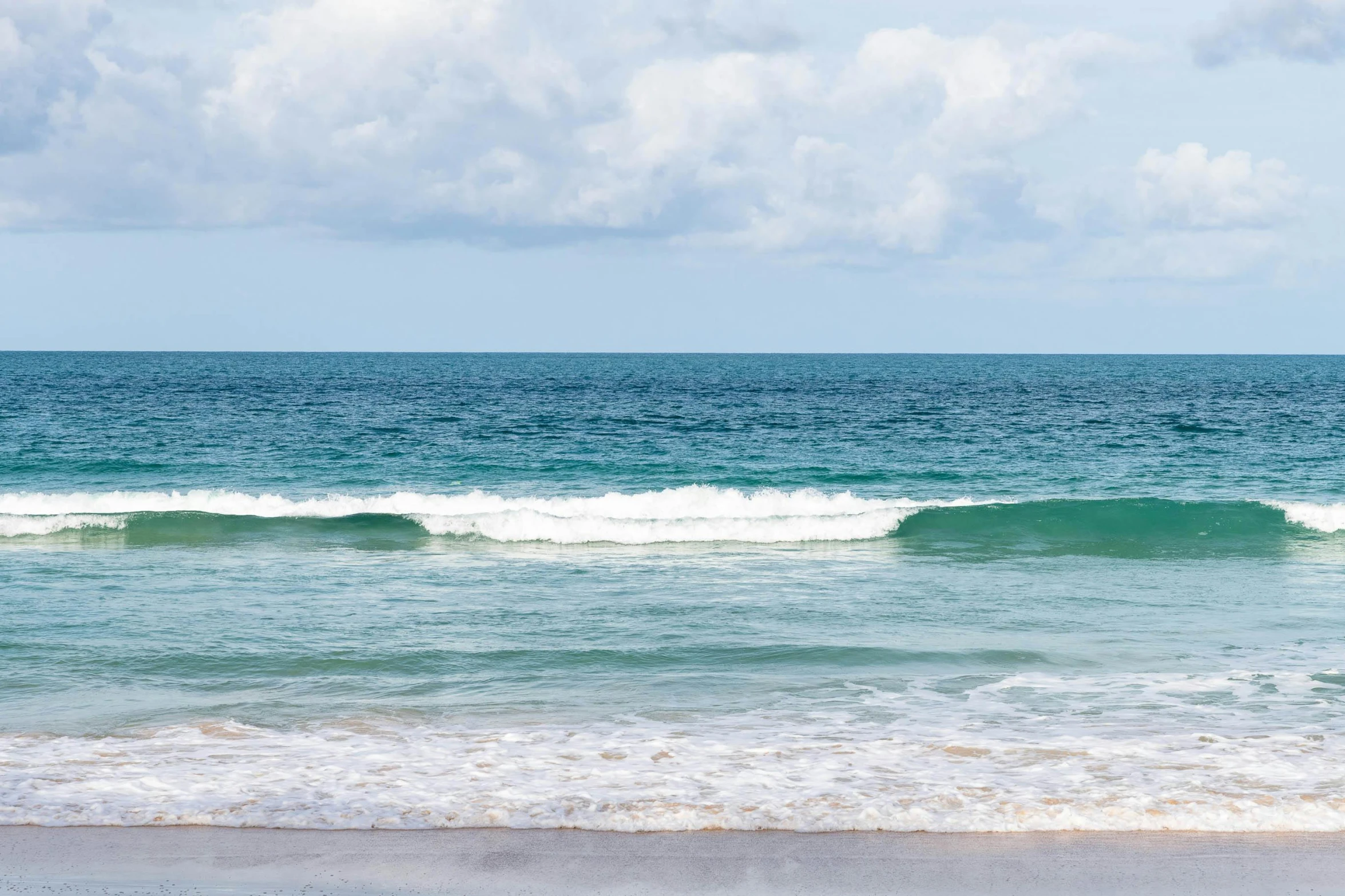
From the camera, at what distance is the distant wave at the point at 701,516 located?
2206cm

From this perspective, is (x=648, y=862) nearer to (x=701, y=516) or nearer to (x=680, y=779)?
(x=680, y=779)

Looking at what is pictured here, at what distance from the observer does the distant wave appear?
2206cm

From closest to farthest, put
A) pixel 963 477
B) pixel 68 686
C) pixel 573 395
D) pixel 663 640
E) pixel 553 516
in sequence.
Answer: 1. pixel 68 686
2. pixel 663 640
3. pixel 553 516
4. pixel 963 477
5. pixel 573 395

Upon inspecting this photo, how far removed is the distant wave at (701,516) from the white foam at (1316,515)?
0.09 ft

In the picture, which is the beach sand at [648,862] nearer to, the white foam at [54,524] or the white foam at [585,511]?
the white foam at [585,511]

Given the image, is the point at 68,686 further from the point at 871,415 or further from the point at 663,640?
the point at 871,415

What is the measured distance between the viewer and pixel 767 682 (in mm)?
11203

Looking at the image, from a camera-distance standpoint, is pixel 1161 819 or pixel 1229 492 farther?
pixel 1229 492

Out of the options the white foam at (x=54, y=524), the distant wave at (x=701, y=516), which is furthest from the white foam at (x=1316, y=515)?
the white foam at (x=54, y=524)

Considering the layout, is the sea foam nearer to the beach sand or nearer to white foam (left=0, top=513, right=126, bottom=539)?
the beach sand

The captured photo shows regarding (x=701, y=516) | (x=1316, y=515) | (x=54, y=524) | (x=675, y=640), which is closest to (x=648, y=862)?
(x=675, y=640)

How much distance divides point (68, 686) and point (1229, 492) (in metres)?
27.1

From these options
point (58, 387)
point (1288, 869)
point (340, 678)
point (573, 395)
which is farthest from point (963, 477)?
point (58, 387)

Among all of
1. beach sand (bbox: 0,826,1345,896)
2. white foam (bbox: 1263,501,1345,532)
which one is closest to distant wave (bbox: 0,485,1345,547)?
white foam (bbox: 1263,501,1345,532)
